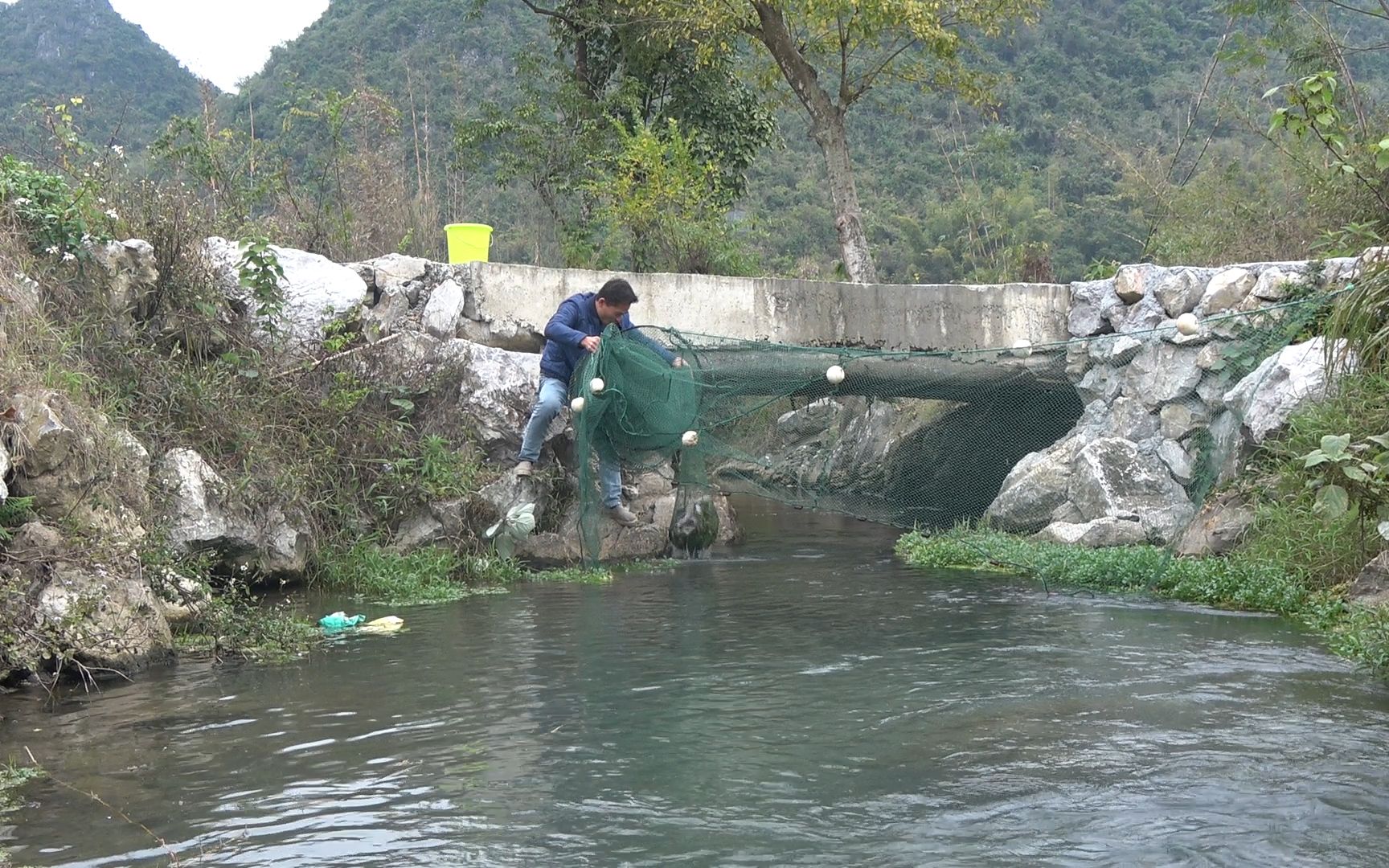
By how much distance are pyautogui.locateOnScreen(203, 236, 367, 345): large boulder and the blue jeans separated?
73.7 inches

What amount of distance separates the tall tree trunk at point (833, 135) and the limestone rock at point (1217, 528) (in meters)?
6.59

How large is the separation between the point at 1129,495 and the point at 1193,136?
25.9 metres

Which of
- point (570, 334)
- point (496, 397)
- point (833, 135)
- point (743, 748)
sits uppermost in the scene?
point (833, 135)

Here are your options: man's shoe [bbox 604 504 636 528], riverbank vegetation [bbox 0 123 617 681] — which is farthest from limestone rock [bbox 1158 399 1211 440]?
riverbank vegetation [bbox 0 123 617 681]

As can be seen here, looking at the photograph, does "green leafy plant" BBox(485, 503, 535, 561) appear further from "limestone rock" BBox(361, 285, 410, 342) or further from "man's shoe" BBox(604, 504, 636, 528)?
"limestone rock" BBox(361, 285, 410, 342)

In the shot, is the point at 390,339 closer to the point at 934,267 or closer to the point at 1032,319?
the point at 1032,319

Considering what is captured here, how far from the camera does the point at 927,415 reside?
42.6 ft

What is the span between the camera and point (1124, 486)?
10.9m

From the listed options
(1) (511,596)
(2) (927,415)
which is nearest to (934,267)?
(2) (927,415)

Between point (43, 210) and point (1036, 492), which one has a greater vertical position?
point (43, 210)

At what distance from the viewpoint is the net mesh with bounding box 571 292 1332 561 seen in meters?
10.1

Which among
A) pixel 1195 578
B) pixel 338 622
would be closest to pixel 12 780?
pixel 338 622

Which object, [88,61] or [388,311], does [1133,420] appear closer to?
[388,311]

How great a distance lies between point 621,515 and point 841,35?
7.53m
